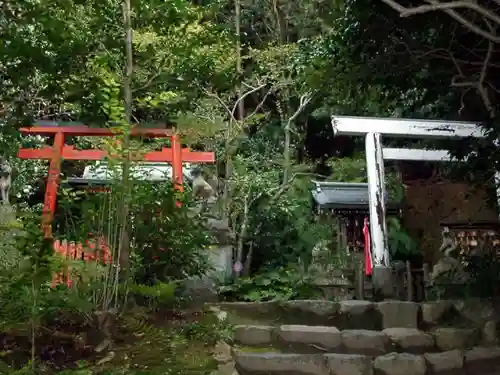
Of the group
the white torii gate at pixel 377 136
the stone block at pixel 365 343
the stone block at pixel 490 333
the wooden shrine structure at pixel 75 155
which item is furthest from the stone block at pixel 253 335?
the white torii gate at pixel 377 136

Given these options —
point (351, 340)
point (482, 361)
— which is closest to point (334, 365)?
point (351, 340)

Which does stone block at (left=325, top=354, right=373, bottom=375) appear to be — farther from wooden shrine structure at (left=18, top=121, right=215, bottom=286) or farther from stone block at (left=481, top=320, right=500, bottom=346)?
wooden shrine structure at (left=18, top=121, right=215, bottom=286)

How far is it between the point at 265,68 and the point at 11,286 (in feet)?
28.3

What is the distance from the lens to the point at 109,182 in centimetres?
395

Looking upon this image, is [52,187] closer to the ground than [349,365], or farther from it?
farther from it

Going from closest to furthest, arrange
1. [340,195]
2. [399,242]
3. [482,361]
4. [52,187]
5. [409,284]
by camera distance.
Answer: [482,361]
[52,187]
[409,284]
[399,242]
[340,195]

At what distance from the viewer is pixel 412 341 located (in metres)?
4.31

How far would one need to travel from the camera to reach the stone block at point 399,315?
4.83 m

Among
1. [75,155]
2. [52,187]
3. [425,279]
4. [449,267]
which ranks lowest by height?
[425,279]

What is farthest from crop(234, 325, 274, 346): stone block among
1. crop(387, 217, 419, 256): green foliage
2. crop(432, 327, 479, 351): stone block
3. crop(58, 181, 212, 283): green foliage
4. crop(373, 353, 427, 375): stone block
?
crop(387, 217, 419, 256): green foliage

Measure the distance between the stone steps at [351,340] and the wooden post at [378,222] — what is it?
Result: 2177mm

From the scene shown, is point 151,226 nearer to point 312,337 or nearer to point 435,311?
point 312,337

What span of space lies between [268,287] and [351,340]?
342 centimetres

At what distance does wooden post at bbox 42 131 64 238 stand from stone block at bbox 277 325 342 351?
2082 millimetres
